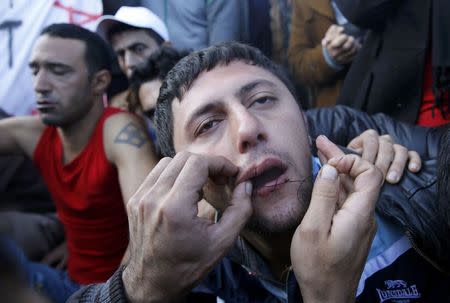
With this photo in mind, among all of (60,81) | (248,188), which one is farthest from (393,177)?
(60,81)

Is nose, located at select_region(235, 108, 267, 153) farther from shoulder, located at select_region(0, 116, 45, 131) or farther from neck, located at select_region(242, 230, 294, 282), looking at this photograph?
shoulder, located at select_region(0, 116, 45, 131)

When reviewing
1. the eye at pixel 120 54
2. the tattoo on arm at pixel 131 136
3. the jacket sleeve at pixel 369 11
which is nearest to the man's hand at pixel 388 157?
the jacket sleeve at pixel 369 11

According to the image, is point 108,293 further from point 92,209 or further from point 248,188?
point 92,209

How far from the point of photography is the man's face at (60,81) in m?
2.96

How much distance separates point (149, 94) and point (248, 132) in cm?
179

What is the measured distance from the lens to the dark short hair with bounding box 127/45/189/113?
307cm

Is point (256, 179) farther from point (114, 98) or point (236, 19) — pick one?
point (114, 98)

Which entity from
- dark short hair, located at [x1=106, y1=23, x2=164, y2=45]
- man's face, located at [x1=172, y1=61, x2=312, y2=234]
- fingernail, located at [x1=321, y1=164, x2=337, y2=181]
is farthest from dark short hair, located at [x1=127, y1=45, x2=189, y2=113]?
fingernail, located at [x1=321, y1=164, x2=337, y2=181]

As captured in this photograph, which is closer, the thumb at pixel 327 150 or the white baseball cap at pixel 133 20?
the thumb at pixel 327 150

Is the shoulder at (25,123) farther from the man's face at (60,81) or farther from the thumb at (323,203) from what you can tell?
the thumb at (323,203)

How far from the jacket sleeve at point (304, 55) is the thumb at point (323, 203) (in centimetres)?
206

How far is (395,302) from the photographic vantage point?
5.07 ft

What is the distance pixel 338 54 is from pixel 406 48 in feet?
1.85

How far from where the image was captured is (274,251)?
1.64 metres
